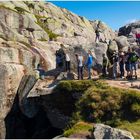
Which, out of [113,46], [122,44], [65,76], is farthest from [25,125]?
[122,44]

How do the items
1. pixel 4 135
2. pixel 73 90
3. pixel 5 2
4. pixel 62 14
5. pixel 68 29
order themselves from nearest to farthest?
pixel 73 90 < pixel 4 135 < pixel 5 2 < pixel 68 29 < pixel 62 14

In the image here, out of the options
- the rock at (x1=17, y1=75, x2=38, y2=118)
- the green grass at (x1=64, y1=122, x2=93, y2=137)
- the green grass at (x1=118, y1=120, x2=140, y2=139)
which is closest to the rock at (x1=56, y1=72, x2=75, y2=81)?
the rock at (x1=17, y1=75, x2=38, y2=118)

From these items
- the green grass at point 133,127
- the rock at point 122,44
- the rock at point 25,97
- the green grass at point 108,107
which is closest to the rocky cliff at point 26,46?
the rock at point 25,97

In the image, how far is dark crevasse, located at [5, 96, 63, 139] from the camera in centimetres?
4162

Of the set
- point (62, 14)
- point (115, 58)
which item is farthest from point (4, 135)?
point (62, 14)

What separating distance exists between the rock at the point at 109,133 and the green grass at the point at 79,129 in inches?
94.9

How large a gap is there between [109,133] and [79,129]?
4.82 meters

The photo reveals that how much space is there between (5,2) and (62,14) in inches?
1260

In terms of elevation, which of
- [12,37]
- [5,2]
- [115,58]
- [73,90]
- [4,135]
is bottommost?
[4,135]

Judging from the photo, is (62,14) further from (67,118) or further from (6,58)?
(67,118)

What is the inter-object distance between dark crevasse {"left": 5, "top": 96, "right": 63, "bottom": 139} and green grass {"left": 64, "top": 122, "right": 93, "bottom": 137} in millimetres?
10327

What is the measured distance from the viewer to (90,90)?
116ft

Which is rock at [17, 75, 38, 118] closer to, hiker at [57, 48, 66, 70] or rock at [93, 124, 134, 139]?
hiker at [57, 48, 66, 70]

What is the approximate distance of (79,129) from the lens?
29.7 m
